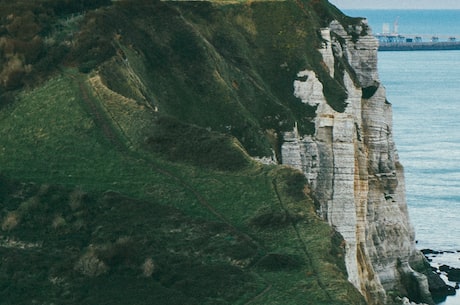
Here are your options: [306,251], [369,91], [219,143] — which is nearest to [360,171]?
[369,91]

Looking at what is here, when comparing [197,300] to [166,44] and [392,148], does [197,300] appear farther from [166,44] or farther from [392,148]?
[392,148]

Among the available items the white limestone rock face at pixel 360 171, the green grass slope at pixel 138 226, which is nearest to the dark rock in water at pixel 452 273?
the white limestone rock face at pixel 360 171

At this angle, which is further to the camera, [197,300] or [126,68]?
[126,68]

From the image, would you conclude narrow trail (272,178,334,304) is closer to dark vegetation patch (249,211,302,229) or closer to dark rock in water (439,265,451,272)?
dark vegetation patch (249,211,302,229)

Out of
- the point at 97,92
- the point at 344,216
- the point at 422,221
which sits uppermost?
the point at 97,92

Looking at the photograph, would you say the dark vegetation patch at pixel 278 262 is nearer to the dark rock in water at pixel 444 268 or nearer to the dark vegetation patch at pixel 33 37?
the dark vegetation patch at pixel 33 37

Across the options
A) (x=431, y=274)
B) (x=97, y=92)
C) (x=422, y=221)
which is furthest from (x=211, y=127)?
(x=422, y=221)

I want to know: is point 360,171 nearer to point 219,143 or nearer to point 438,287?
point 438,287
